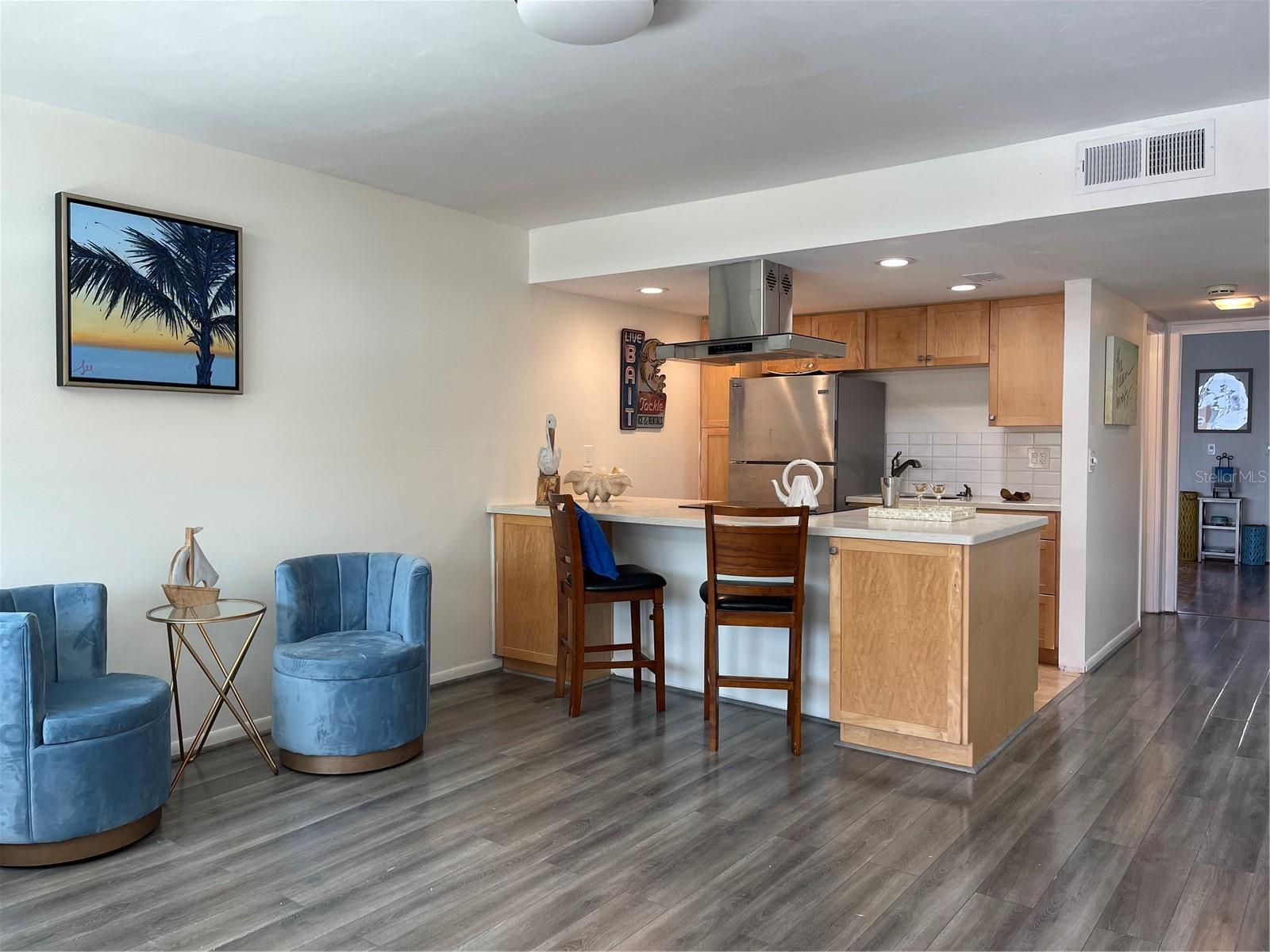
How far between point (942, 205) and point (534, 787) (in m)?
2.81

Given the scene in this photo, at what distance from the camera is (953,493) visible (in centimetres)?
607

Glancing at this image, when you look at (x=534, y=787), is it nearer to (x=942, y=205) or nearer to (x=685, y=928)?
(x=685, y=928)

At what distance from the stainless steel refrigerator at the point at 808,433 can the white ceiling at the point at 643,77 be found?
2095 mm

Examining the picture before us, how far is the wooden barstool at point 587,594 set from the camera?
4148 millimetres

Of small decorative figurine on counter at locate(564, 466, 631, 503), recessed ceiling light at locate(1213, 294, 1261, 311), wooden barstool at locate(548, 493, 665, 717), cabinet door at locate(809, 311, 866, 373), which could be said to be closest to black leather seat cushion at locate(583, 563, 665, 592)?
wooden barstool at locate(548, 493, 665, 717)

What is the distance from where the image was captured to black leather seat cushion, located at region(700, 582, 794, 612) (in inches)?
145

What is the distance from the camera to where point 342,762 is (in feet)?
11.2

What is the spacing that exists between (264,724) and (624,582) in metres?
1.67

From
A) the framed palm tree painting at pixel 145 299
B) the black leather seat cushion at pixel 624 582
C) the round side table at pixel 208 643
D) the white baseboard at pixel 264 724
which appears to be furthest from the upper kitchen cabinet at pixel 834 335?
the round side table at pixel 208 643

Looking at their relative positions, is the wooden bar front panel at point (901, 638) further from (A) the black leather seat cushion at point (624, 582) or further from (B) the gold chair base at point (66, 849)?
(B) the gold chair base at point (66, 849)

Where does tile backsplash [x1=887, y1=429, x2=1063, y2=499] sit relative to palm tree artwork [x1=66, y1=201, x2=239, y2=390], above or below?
below

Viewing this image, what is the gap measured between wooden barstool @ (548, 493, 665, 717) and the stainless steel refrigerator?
1790mm

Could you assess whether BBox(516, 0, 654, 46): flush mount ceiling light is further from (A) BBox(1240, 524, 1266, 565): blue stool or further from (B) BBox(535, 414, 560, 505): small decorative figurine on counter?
(A) BBox(1240, 524, 1266, 565): blue stool

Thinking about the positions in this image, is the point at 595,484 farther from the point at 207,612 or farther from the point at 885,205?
the point at 207,612
